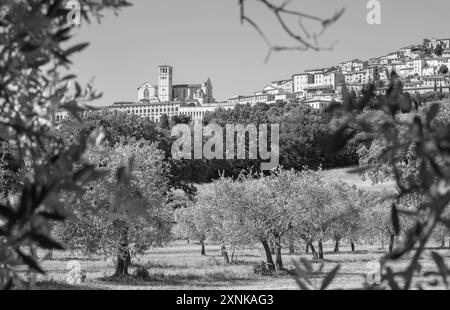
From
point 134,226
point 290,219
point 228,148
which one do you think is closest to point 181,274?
point 134,226

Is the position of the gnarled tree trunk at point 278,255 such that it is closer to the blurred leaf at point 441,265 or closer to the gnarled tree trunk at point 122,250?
the gnarled tree trunk at point 122,250

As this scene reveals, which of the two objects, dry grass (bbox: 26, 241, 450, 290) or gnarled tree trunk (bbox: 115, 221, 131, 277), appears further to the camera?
gnarled tree trunk (bbox: 115, 221, 131, 277)

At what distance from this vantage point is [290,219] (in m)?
30.8

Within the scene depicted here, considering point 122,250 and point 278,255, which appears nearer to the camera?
point 122,250

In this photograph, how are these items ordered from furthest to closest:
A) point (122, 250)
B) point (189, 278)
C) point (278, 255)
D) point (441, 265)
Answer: point (278, 255), point (189, 278), point (122, 250), point (441, 265)

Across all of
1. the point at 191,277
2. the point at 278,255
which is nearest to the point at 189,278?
the point at 191,277

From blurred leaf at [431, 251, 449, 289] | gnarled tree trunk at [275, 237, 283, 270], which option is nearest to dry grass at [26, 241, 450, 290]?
gnarled tree trunk at [275, 237, 283, 270]

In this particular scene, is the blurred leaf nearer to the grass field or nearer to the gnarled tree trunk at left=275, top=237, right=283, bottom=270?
the grass field

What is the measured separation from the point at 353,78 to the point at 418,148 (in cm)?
20317

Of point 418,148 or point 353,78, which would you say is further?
point 353,78

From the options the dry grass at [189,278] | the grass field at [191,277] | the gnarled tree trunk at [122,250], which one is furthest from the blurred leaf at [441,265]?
the gnarled tree trunk at [122,250]

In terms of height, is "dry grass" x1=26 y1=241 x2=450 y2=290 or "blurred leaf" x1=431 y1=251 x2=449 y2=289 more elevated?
"blurred leaf" x1=431 y1=251 x2=449 y2=289

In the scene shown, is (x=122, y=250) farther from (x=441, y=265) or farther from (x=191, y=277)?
(x=441, y=265)
